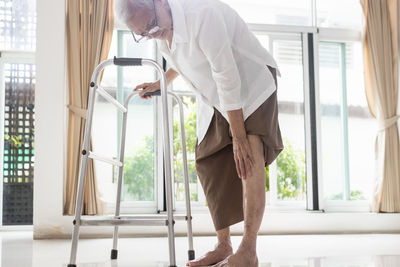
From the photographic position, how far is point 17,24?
3.95 meters

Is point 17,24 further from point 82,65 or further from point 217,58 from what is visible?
point 217,58

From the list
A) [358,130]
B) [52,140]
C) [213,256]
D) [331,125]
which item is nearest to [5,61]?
[52,140]

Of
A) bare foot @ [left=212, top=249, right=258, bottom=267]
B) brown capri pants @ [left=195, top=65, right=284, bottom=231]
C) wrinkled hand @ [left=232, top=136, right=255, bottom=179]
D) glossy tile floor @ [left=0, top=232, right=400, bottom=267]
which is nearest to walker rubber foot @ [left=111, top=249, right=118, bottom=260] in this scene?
glossy tile floor @ [left=0, top=232, right=400, bottom=267]

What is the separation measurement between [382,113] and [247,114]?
2.90 m

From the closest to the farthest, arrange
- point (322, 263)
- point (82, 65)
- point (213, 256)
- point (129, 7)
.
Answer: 1. point (129, 7)
2. point (213, 256)
3. point (322, 263)
4. point (82, 65)

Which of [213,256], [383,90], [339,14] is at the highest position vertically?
[339,14]

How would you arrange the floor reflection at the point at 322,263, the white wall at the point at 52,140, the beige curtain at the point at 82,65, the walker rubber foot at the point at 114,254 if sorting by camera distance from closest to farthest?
the floor reflection at the point at 322,263 → the walker rubber foot at the point at 114,254 → the white wall at the point at 52,140 → the beige curtain at the point at 82,65

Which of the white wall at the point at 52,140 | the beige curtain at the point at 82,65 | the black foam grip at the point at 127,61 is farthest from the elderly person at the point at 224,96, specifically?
the beige curtain at the point at 82,65

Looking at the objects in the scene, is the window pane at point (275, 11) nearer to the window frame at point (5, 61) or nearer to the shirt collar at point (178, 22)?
the window frame at point (5, 61)

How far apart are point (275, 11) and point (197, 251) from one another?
106 inches

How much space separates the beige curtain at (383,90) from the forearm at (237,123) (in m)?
2.90

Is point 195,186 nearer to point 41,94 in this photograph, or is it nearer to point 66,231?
point 66,231

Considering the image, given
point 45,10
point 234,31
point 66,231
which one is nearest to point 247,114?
point 234,31

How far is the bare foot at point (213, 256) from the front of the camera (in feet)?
6.02
